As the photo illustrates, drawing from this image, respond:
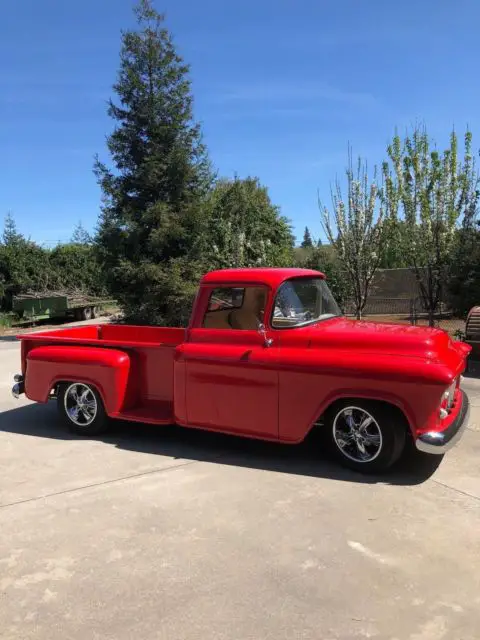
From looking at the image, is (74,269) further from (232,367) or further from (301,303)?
(232,367)

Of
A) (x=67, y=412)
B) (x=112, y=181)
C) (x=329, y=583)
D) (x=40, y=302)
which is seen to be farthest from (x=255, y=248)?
(x=329, y=583)

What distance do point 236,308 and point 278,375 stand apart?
935 millimetres

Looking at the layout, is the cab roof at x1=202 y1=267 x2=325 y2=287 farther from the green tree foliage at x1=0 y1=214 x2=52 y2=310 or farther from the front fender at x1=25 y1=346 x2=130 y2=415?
the green tree foliage at x1=0 y1=214 x2=52 y2=310

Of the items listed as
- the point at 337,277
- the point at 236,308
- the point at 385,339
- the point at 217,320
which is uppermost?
the point at 337,277

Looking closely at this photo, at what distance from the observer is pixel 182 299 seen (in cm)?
1336

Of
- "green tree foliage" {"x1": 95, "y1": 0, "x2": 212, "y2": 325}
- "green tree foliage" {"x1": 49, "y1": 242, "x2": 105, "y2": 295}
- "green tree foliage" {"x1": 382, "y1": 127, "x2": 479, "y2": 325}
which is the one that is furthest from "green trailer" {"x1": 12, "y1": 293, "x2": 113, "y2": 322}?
"green tree foliage" {"x1": 382, "y1": 127, "x2": 479, "y2": 325}

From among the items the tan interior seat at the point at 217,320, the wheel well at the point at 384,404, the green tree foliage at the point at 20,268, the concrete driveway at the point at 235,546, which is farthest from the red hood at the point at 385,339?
the green tree foliage at the point at 20,268

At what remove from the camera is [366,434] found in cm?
446

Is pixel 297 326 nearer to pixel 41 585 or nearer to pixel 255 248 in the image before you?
pixel 41 585

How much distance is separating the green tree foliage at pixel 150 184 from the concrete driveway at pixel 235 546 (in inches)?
350

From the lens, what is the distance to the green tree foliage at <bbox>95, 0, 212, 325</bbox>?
45.0 feet

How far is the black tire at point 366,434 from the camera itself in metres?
4.34

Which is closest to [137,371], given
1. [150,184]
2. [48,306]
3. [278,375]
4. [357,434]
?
[278,375]

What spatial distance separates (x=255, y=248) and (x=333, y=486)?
52.8ft
